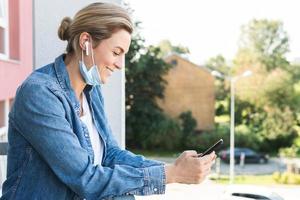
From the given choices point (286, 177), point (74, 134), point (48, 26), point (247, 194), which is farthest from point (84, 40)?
point (286, 177)

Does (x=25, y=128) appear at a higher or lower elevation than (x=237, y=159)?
higher

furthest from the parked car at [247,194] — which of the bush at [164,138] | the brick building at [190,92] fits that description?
the brick building at [190,92]

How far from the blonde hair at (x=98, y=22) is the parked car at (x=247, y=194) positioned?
1295 mm

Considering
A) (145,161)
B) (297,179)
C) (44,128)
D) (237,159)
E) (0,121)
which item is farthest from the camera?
(237,159)

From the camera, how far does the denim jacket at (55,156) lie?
0.71 metres

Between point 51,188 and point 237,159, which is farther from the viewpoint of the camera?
point 237,159

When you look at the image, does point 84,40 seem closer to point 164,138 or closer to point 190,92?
point 164,138

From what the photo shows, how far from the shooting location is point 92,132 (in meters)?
0.87

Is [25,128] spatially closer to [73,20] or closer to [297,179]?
[73,20]

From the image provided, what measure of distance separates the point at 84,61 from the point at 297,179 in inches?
427

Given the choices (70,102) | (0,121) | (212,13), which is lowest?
(0,121)

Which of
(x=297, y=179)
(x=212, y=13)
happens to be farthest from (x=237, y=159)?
(x=212, y=13)

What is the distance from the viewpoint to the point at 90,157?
753 millimetres

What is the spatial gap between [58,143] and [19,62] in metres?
2.05
